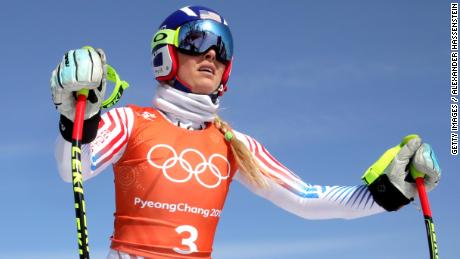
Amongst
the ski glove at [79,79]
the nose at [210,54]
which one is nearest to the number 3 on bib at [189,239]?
the ski glove at [79,79]

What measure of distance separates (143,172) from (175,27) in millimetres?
1485

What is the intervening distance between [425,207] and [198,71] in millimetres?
2466

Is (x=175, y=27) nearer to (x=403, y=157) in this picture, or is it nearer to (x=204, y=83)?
(x=204, y=83)

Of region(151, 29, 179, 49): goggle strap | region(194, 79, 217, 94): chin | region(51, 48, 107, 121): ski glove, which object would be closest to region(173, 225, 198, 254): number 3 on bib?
region(194, 79, 217, 94): chin

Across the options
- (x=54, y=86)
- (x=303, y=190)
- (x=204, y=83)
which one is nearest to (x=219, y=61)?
(x=204, y=83)

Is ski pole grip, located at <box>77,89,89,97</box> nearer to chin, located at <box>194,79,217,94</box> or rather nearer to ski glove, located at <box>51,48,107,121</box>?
ski glove, located at <box>51,48,107,121</box>

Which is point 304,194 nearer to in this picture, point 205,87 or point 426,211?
point 426,211

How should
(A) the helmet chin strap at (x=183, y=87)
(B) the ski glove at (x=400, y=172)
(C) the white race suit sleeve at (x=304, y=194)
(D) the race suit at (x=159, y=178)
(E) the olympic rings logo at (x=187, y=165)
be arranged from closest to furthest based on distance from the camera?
(D) the race suit at (x=159, y=178), (E) the olympic rings logo at (x=187, y=165), (B) the ski glove at (x=400, y=172), (A) the helmet chin strap at (x=183, y=87), (C) the white race suit sleeve at (x=304, y=194)

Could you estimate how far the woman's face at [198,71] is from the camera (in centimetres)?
633

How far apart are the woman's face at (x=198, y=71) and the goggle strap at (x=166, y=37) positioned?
136mm

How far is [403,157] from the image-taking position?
6.30 m

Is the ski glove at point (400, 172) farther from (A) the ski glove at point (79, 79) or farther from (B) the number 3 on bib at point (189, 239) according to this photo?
(A) the ski glove at point (79, 79)

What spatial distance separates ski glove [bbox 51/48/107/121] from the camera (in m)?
4.64

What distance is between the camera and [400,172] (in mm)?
6328
